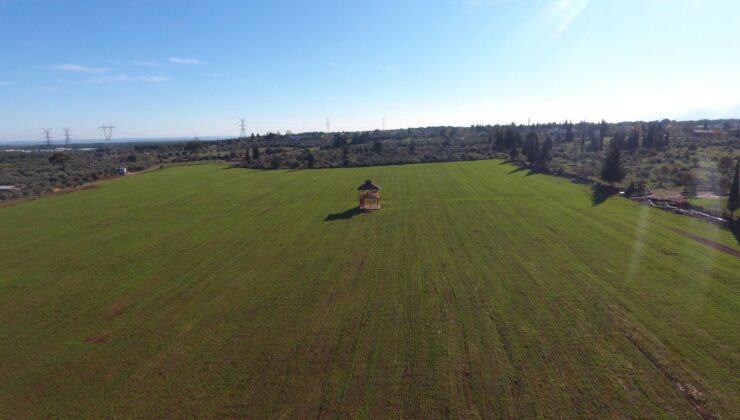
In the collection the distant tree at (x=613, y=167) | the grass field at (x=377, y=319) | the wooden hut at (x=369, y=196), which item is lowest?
the grass field at (x=377, y=319)

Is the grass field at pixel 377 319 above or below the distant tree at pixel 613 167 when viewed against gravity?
below

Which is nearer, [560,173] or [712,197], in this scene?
[712,197]

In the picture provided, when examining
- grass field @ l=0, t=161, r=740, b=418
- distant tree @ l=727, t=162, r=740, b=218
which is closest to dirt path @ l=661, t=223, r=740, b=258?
grass field @ l=0, t=161, r=740, b=418

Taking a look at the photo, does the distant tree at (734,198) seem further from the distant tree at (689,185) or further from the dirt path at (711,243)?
the distant tree at (689,185)

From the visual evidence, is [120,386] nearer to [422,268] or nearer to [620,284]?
[422,268]

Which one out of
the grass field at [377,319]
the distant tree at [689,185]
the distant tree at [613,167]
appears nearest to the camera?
the grass field at [377,319]

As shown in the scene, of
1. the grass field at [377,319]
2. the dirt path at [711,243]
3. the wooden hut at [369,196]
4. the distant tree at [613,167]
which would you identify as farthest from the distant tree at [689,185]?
the wooden hut at [369,196]

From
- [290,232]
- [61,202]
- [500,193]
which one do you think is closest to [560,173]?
[500,193]
